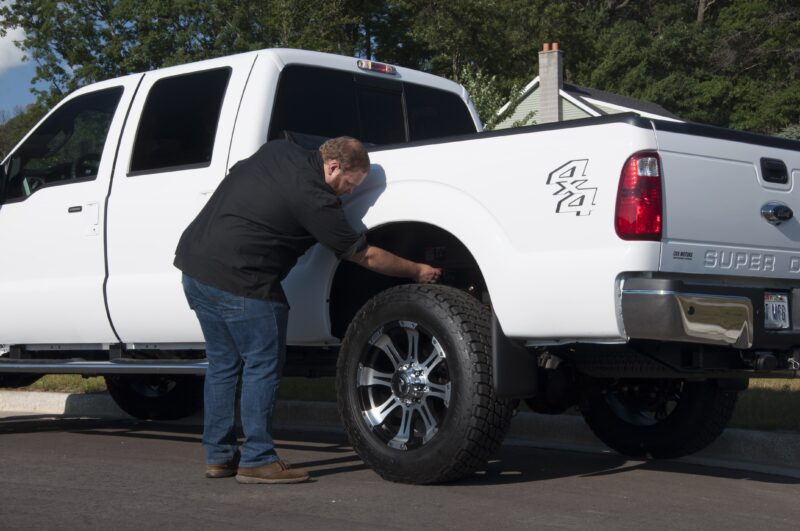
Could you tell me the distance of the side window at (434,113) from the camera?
770cm

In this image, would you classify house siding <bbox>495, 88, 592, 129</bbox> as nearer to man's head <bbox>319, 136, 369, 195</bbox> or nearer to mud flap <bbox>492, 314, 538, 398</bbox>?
man's head <bbox>319, 136, 369, 195</bbox>

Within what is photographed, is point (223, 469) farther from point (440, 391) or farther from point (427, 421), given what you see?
point (440, 391)

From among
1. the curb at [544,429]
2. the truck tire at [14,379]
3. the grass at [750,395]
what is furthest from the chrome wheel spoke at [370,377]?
the truck tire at [14,379]

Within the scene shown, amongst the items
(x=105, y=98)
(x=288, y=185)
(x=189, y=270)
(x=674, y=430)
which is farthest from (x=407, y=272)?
(x=105, y=98)

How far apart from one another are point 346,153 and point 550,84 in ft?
108

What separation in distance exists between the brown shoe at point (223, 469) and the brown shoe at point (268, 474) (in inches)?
8.2

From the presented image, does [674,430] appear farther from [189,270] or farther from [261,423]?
[189,270]

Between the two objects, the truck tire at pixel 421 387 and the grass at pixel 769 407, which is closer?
the truck tire at pixel 421 387

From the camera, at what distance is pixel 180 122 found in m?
7.02

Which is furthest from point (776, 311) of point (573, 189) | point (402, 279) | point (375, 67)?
point (375, 67)

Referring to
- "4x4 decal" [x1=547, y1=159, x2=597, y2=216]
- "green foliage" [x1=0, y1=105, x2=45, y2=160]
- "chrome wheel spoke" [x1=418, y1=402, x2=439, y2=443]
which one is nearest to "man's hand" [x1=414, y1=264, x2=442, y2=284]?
"chrome wheel spoke" [x1=418, y1=402, x2=439, y2=443]

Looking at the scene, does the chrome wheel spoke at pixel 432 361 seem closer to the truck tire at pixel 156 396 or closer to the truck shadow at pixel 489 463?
the truck shadow at pixel 489 463

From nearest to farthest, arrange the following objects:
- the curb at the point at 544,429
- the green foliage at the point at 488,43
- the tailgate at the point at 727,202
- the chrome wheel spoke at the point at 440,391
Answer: the tailgate at the point at 727,202 → the chrome wheel spoke at the point at 440,391 → the curb at the point at 544,429 → the green foliage at the point at 488,43

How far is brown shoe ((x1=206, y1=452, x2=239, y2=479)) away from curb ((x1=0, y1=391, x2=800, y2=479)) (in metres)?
2.29
